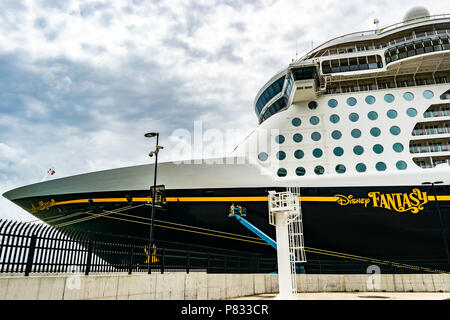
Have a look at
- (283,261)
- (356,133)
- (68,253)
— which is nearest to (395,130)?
(356,133)

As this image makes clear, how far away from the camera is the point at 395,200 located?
46.3ft

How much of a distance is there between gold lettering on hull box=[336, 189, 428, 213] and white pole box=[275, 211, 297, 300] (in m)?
5.23

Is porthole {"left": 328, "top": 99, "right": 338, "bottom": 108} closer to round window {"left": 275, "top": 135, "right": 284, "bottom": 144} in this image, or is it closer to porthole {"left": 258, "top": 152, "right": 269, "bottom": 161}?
round window {"left": 275, "top": 135, "right": 284, "bottom": 144}

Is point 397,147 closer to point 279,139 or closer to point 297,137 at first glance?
point 297,137

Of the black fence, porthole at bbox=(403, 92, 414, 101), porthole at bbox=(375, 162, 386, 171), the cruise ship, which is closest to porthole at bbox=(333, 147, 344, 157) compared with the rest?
the cruise ship

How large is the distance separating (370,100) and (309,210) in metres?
8.74

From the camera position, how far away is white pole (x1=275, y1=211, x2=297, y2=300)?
9492 millimetres

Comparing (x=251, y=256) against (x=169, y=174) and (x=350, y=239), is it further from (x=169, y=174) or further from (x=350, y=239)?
(x=169, y=174)

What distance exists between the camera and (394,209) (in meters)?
14.1

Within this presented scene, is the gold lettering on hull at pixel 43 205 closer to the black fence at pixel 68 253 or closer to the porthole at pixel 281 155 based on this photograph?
the black fence at pixel 68 253

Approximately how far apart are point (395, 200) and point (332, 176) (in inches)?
113

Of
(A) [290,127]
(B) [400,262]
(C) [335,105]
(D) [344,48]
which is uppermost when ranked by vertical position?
(D) [344,48]

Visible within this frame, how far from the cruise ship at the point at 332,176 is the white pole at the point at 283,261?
3243 millimetres

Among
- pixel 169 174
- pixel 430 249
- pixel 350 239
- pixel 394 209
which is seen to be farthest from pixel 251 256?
pixel 430 249
